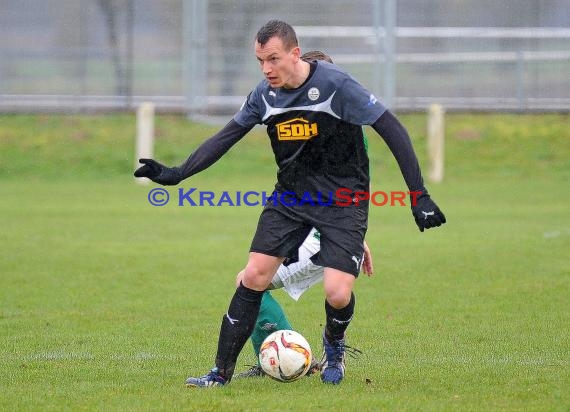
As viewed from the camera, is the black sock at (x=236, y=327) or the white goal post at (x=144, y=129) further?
the white goal post at (x=144, y=129)

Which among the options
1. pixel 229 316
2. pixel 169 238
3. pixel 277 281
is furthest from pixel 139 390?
pixel 169 238

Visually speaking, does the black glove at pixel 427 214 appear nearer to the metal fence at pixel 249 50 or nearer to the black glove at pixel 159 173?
the black glove at pixel 159 173

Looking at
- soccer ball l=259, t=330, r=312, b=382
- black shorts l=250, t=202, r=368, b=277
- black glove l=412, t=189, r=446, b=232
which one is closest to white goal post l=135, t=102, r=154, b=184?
black shorts l=250, t=202, r=368, b=277

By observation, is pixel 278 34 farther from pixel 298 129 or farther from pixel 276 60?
pixel 298 129

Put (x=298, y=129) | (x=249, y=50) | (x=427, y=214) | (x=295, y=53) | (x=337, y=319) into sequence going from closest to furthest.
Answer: (x=427, y=214)
(x=295, y=53)
(x=298, y=129)
(x=337, y=319)
(x=249, y=50)

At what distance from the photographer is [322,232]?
19.7 ft

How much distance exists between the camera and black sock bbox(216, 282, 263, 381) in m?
5.92

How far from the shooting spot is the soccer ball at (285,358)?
19.2 ft

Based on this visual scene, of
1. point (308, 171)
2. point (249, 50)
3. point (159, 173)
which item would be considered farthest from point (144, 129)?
point (308, 171)

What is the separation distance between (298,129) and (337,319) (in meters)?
1.05

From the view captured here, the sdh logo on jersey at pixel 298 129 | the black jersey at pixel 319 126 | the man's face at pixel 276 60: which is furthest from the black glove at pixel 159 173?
the man's face at pixel 276 60

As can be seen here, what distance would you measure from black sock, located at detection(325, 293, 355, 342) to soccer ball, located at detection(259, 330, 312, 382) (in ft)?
0.67

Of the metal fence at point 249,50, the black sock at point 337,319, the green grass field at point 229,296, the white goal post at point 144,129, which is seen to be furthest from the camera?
the metal fence at point 249,50

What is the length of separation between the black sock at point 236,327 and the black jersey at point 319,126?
0.61 metres
